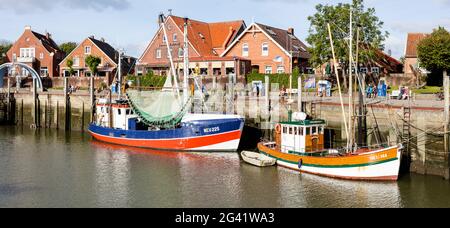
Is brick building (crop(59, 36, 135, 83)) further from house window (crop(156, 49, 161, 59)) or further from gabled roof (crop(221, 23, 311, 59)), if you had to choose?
gabled roof (crop(221, 23, 311, 59))

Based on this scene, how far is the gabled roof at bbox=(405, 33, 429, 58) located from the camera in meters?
62.0

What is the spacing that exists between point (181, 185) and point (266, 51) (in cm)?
3499

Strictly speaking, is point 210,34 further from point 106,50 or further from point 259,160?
point 259,160

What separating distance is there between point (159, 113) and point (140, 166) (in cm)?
883

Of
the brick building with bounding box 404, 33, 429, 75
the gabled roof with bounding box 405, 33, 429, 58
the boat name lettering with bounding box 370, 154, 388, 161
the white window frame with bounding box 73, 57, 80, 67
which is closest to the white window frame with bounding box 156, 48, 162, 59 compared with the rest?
the white window frame with bounding box 73, 57, 80, 67

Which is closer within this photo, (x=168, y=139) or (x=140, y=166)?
(x=140, y=166)

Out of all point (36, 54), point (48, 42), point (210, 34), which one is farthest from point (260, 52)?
point (48, 42)

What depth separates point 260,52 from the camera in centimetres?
6050

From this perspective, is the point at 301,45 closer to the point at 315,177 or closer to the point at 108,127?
the point at 108,127

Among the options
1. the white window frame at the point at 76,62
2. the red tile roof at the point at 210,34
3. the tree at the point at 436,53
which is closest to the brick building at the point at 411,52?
the tree at the point at 436,53

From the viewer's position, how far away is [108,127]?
44.9 meters

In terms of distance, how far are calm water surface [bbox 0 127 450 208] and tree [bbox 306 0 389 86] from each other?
18.0m
